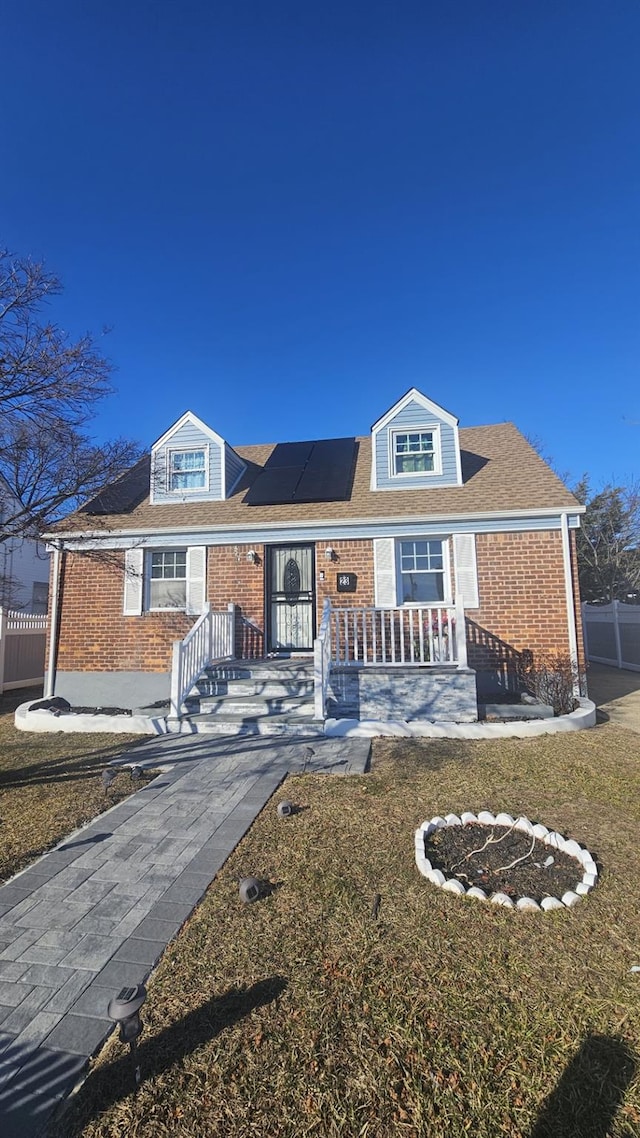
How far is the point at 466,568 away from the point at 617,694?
15.6 feet

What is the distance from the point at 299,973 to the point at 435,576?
7769mm

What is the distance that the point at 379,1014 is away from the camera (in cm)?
224

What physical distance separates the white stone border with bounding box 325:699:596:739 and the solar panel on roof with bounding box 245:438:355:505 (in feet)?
16.2

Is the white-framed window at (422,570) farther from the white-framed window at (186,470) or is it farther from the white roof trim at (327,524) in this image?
the white-framed window at (186,470)

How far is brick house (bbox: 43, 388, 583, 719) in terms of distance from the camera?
888 centimetres

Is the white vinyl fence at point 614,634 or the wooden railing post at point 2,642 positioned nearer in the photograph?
the wooden railing post at point 2,642

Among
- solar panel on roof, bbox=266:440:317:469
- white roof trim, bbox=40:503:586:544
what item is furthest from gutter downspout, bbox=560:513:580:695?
solar panel on roof, bbox=266:440:317:469

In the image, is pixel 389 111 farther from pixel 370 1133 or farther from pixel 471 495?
pixel 370 1133

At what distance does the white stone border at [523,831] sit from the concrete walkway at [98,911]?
153 centimetres

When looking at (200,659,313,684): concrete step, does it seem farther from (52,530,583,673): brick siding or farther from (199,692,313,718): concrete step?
(52,530,583,673): brick siding

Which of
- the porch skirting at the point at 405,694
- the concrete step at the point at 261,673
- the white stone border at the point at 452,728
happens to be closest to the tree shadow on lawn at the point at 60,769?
the concrete step at the point at 261,673

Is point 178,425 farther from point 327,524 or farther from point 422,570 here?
point 422,570

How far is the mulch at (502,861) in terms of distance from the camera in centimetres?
325

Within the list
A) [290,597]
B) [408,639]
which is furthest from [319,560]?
[408,639]
